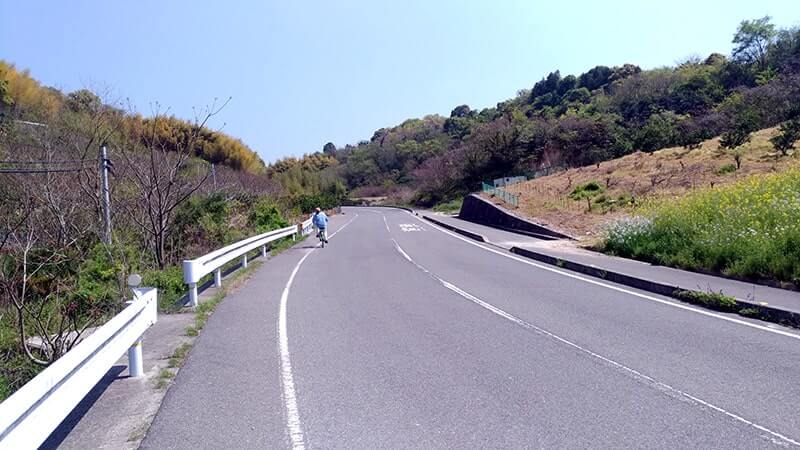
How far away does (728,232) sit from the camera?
45.9 feet

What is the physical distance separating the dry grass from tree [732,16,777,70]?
48.0 metres

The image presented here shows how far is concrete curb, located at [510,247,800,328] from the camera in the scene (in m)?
8.60

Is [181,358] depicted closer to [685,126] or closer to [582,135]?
[685,126]

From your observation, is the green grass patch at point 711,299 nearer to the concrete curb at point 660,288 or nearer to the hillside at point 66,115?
the concrete curb at point 660,288

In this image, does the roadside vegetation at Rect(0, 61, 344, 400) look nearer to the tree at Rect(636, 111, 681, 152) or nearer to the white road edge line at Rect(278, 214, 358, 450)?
the white road edge line at Rect(278, 214, 358, 450)

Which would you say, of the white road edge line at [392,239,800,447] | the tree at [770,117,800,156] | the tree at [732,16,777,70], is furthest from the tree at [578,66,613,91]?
the white road edge line at [392,239,800,447]

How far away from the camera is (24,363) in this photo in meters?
7.85

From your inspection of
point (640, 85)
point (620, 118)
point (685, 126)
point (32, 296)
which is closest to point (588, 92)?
point (640, 85)

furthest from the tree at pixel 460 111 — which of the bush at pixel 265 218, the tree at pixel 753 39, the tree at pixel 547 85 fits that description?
the bush at pixel 265 218

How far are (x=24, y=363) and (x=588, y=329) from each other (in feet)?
24.1

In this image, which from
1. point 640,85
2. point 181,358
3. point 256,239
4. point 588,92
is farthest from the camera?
point 588,92

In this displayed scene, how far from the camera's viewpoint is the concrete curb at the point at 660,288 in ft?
28.2

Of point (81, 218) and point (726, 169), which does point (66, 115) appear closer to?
point (81, 218)

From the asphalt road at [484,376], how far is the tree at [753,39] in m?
80.1
